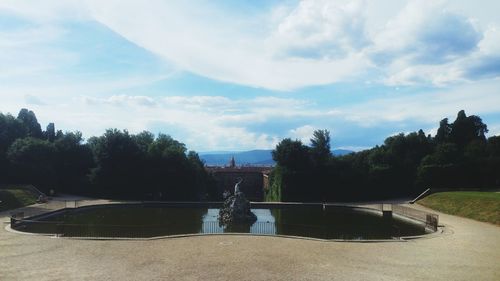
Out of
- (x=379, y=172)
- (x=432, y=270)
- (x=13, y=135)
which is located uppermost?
(x=13, y=135)

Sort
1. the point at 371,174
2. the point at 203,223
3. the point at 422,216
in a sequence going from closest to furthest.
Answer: the point at 203,223 → the point at 422,216 → the point at 371,174

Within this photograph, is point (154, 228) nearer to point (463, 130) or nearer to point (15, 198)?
point (15, 198)

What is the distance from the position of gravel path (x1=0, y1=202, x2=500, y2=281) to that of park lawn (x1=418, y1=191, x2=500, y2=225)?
9454 mm

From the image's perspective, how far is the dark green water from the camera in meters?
28.1

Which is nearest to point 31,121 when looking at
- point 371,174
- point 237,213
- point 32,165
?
point 32,165

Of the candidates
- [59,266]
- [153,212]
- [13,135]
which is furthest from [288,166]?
[59,266]

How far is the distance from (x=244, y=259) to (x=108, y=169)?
36916 mm

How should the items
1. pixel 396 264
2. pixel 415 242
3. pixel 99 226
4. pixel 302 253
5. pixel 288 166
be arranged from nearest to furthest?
1. pixel 396 264
2. pixel 302 253
3. pixel 415 242
4. pixel 99 226
5. pixel 288 166

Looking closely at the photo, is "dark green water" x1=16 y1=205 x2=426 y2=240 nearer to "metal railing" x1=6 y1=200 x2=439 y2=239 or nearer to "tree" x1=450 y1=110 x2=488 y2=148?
"metal railing" x1=6 y1=200 x2=439 y2=239

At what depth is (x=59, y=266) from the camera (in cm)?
1755

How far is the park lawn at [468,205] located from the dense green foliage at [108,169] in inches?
1025

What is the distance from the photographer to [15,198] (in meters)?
40.7

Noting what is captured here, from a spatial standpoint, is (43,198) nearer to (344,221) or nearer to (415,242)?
(344,221)

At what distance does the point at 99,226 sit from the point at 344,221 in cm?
1690
